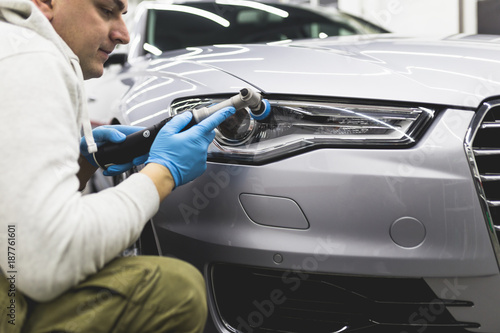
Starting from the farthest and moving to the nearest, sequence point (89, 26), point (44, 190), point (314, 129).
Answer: point (314, 129) → point (89, 26) → point (44, 190)

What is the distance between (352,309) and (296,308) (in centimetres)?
14

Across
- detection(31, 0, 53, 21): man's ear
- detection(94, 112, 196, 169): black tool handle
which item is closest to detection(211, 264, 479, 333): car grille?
detection(94, 112, 196, 169): black tool handle

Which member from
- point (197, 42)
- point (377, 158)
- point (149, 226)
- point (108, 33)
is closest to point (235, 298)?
point (149, 226)

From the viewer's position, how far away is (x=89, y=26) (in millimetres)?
1220

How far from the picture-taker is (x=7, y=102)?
37.2 inches

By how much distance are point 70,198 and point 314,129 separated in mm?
621

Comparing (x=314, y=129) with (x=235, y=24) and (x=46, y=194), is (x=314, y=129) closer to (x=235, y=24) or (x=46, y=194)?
(x=46, y=194)

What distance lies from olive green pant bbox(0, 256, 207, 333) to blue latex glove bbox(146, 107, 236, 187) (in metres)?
0.22

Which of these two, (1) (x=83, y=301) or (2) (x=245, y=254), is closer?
(1) (x=83, y=301)

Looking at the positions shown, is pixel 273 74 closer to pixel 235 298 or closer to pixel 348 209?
pixel 348 209

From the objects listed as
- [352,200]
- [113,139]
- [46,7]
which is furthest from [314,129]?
[46,7]

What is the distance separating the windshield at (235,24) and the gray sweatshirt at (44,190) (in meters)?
1.55

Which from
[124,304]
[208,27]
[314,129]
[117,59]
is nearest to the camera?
[124,304]

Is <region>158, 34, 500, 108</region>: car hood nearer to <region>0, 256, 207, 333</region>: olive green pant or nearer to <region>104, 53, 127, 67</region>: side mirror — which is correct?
<region>0, 256, 207, 333</region>: olive green pant
